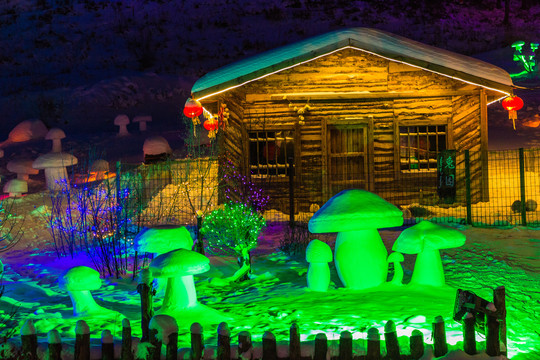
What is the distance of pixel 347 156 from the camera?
17.1 metres

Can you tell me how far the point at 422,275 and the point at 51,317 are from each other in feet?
15.5

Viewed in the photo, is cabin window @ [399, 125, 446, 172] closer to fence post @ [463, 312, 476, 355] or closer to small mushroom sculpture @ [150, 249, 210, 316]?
small mushroom sculpture @ [150, 249, 210, 316]

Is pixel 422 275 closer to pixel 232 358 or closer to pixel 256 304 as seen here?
pixel 256 304

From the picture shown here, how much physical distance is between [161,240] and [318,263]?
2.12 metres

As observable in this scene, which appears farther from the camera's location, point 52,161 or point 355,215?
point 52,161

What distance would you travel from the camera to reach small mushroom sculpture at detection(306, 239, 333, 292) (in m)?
7.73

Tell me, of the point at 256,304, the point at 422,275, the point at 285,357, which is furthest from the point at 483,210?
the point at 285,357

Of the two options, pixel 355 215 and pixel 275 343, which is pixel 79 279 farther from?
pixel 355 215

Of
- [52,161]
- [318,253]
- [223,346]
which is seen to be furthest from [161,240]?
[52,161]

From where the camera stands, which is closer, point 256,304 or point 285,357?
point 285,357

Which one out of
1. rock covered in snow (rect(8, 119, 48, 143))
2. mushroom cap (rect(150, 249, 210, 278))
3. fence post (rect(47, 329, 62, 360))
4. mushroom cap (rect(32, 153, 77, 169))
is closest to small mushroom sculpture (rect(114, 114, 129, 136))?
rock covered in snow (rect(8, 119, 48, 143))

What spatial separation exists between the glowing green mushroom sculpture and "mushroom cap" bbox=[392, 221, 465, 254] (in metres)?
0.24

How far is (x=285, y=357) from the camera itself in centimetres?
470

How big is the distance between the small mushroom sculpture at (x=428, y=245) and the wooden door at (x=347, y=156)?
364 inches
